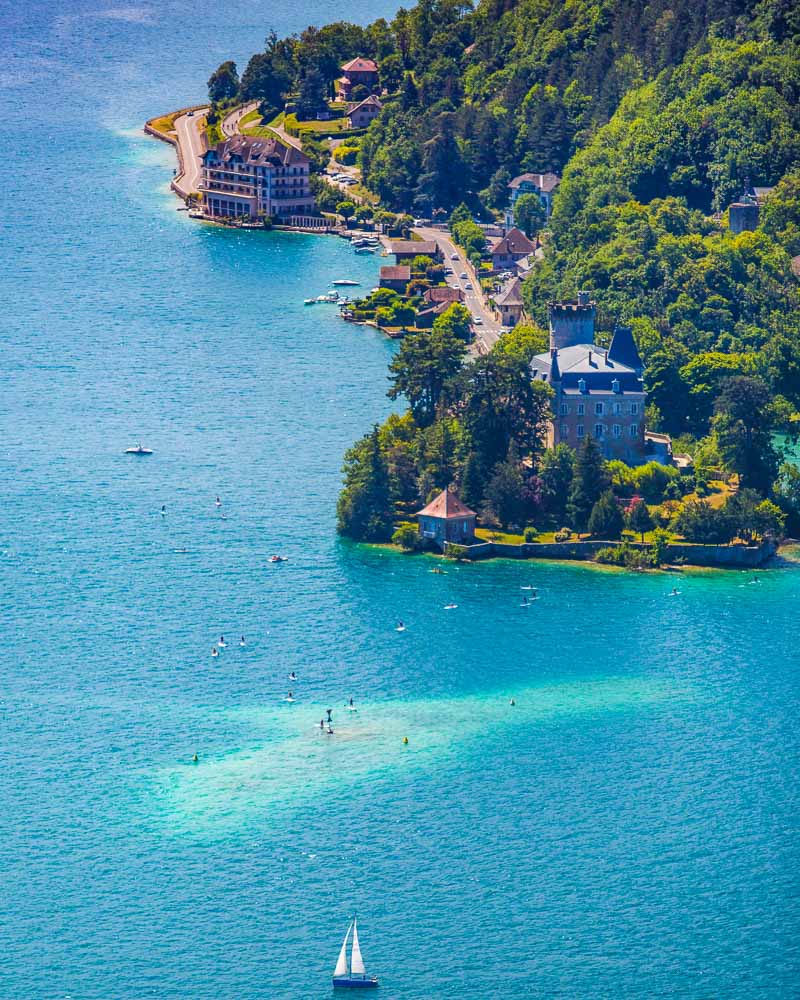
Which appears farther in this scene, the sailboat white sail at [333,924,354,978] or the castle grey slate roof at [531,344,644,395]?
the castle grey slate roof at [531,344,644,395]

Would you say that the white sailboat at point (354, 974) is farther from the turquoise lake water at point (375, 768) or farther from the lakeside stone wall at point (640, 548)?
the lakeside stone wall at point (640, 548)

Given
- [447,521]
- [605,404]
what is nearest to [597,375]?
[605,404]

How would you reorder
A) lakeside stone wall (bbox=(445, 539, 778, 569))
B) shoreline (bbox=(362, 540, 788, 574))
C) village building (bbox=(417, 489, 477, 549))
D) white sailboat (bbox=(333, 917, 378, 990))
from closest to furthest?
1. white sailboat (bbox=(333, 917, 378, 990))
2. shoreline (bbox=(362, 540, 788, 574))
3. lakeside stone wall (bbox=(445, 539, 778, 569))
4. village building (bbox=(417, 489, 477, 549))

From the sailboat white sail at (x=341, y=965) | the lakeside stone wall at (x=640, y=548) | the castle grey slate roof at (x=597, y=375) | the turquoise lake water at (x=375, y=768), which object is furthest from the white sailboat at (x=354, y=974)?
the castle grey slate roof at (x=597, y=375)

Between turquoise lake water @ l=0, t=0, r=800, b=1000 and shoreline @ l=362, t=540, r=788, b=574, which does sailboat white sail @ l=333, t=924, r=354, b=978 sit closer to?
turquoise lake water @ l=0, t=0, r=800, b=1000

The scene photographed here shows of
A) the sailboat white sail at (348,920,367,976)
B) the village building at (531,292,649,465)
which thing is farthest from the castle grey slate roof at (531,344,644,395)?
the sailboat white sail at (348,920,367,976)

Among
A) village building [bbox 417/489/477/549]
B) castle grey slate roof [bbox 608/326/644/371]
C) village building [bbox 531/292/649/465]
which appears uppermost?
castle grey slate roof [bbox 608/326/644/371]
